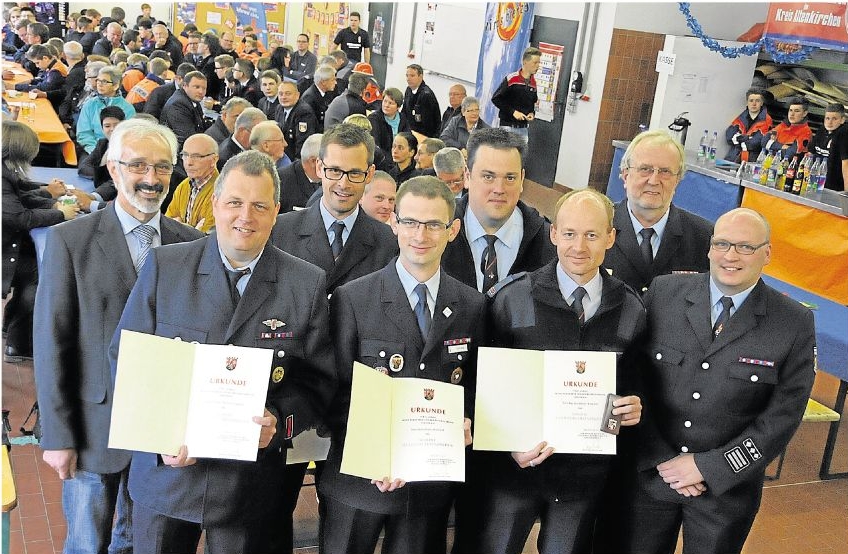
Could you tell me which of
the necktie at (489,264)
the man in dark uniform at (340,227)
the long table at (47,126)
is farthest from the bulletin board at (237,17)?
the necktie at (489,264)

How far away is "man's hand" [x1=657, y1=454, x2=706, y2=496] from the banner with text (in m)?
8.09

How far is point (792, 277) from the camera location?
8922 mm

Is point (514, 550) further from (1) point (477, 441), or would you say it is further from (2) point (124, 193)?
(2) point (124, 193)

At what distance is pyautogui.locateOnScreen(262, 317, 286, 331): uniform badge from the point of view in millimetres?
2684

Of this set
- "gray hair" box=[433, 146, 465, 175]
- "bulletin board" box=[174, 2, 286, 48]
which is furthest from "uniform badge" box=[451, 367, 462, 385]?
"bulletin board" box=[174, 2, 286, 48]

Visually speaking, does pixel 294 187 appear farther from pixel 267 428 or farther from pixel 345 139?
pixel 267 428

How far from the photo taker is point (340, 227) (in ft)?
12.1

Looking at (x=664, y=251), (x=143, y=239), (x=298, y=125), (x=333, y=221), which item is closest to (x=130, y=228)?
(x=143, y=239)

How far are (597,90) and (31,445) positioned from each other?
9758mm

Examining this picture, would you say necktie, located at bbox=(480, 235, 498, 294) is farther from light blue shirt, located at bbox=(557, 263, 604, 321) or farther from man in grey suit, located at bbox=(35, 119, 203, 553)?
man in grey suit, located at bbox=(35, 119, 203, 553)

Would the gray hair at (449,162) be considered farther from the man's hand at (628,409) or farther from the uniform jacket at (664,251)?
the man's hand at (628,409)

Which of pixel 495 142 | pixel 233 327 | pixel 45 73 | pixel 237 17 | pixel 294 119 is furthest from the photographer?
pixel 237 17

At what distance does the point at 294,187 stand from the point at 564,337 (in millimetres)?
2990

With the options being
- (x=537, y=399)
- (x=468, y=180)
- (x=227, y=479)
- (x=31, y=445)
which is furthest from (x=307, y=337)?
(x=31, y=445)
